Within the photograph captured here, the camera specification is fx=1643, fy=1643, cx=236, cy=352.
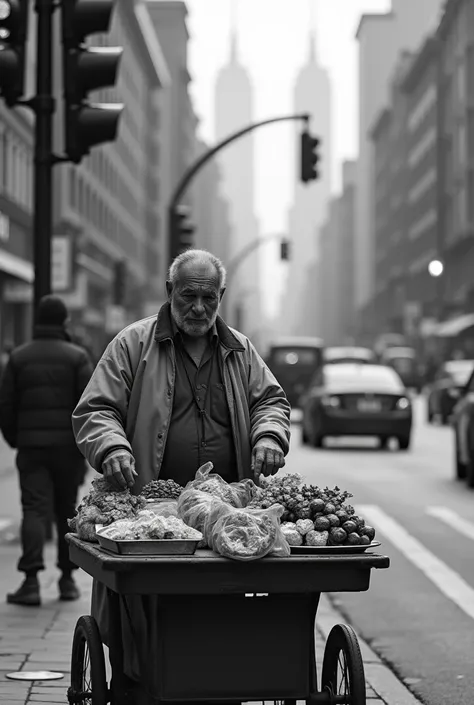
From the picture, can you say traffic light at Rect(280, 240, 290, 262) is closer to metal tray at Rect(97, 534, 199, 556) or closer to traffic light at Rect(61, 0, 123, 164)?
traffic light at Rect(61, 0, 123, 164)

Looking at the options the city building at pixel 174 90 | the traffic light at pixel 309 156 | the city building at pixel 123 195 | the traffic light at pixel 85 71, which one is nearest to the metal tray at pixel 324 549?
the traffic light at pixel 85 71

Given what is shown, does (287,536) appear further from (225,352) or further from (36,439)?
(36,439)

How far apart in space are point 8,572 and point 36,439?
1550 mm

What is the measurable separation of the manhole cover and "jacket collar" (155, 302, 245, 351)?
203 centimetres

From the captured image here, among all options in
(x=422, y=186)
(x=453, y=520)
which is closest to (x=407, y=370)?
(x=422, y=186)

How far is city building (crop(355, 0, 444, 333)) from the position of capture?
183250 mm

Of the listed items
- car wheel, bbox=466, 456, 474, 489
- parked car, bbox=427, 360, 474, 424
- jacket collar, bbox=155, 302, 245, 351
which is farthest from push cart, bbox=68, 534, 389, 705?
parked car, bbox=427, 360, 474, 424

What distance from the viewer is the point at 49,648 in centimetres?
806

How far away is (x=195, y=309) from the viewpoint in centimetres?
592

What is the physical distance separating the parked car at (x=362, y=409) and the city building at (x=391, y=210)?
95870 mm

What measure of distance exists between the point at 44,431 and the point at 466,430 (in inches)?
412

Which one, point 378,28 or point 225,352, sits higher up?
point 378,28

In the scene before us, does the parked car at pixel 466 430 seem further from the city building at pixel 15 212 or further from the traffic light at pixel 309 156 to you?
the city building at pixel 15 212

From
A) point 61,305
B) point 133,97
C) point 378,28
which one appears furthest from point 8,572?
point 378,28
